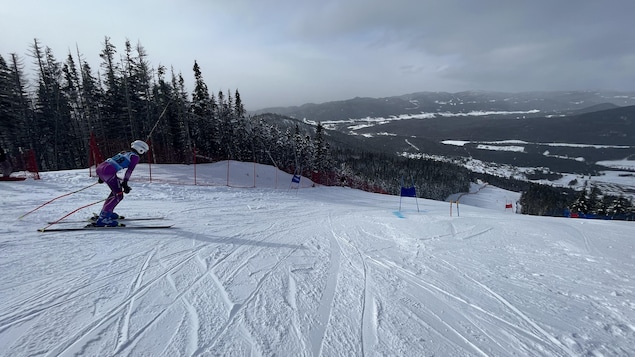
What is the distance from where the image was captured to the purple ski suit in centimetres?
638

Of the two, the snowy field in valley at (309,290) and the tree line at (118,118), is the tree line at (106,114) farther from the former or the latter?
the snowy field in valley at (309,290)

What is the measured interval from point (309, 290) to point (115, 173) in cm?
554

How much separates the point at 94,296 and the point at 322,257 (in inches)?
150

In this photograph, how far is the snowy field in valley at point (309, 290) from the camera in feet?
10.2

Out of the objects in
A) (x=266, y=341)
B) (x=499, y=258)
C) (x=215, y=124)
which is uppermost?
(x=215, y=124)

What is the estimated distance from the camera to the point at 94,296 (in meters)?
3.75

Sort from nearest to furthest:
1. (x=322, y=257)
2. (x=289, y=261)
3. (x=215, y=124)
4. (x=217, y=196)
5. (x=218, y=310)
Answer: (x=218, y=310), (x=289, y=261), (x=322, y=257), (x=217, y=196), (x=215, y=124)

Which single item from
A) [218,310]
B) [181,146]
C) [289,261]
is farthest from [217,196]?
[181,146]

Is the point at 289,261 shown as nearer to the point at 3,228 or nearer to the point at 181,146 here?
the point at 3,228

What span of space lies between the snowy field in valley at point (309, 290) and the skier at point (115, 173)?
1.87 feet

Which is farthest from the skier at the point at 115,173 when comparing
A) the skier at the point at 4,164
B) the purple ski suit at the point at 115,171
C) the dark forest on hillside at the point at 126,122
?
the dark forest on hillside at the point at 126,122

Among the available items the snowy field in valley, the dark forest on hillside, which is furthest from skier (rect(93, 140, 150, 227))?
the dark forest on hillside

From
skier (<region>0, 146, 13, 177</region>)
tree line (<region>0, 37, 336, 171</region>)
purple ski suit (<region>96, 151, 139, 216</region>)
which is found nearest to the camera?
purple ski suit (<region>96, 151, 139, 216</region>)

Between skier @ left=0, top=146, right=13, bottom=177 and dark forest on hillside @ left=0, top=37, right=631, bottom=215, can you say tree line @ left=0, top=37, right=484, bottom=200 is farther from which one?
skier @ left=0, top=146, right=13, bottom=177
